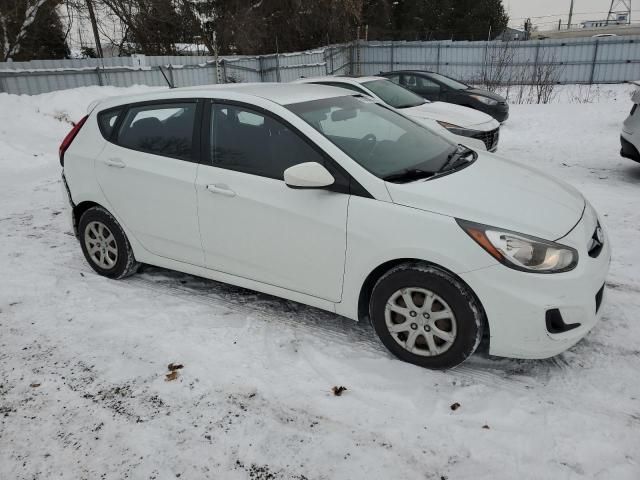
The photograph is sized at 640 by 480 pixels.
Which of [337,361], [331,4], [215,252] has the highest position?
[331,4]

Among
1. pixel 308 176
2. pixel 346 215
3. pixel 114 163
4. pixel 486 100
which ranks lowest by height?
pixel 486 100

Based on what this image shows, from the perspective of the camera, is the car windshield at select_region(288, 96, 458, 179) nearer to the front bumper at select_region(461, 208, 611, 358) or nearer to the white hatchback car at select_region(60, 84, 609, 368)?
the white hatchback car at select_region(60, 84, 609, 368)

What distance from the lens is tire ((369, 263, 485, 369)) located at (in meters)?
2.93

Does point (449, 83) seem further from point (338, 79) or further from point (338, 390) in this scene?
point (338, 390)

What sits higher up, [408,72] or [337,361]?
[408,72]

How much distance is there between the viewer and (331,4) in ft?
87.7

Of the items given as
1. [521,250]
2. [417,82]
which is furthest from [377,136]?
[417,82]

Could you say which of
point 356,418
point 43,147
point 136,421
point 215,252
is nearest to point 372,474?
point 356,418

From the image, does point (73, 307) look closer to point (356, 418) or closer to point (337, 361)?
point (337, 361)

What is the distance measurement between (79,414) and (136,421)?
355 millimetres

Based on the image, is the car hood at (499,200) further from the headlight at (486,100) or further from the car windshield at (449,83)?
the car windshield at (449,83)

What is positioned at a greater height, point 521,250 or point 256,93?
point 256,93

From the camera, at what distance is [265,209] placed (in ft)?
11.4

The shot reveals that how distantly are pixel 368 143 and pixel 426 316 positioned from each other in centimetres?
129
